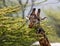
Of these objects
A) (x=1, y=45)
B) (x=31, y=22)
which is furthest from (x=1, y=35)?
(x=31, y=22)

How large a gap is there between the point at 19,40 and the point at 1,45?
78 millimetres

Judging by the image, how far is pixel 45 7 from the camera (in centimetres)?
359

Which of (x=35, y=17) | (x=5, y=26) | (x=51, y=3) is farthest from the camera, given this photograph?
(x=51, y=3)

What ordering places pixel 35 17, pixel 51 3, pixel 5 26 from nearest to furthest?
1. pixel 5 26
2. pixel 35 17
3. pixel 51 3

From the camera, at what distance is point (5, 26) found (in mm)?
807

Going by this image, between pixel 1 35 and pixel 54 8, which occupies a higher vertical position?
pixel 1 35

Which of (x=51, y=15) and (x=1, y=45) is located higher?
(x=1, y=45)

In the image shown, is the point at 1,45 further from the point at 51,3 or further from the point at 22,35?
the point at 51,3

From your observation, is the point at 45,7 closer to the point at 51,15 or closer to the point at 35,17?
the point at 51,15

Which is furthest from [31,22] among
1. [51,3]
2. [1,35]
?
[51,3]

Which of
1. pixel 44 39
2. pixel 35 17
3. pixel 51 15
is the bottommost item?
pixel 51 15

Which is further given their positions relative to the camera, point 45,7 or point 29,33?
point 45,7

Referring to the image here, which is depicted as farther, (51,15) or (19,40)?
(51,15)

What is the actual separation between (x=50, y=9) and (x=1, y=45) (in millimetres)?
2779
